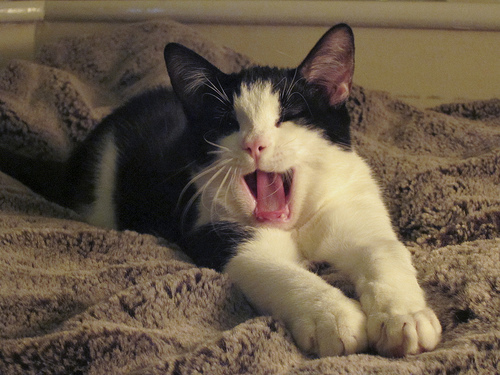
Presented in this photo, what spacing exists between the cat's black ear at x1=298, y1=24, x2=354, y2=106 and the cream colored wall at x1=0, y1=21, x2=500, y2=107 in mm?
925

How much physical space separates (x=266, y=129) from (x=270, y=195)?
0.15m

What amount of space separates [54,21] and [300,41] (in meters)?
1.07

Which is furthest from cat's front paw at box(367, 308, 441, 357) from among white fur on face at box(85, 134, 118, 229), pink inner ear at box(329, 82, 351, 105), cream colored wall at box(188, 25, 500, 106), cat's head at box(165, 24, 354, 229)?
cream colored wall at box(188, 25, 500, 106)

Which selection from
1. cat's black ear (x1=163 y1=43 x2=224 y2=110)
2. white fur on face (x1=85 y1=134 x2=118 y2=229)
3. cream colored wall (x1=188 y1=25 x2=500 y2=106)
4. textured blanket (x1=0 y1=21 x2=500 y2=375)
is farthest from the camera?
cream colored wall (x1=188 y1=25 x2=500 y2=106)

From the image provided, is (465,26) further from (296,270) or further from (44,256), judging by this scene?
(44,256)

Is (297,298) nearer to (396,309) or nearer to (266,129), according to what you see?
(396,309)

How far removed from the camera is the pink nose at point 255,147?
3.10 ft

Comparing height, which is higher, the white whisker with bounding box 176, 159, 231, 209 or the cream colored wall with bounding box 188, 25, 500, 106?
the cream colored wall with bounding box 188, 25, 500, 106

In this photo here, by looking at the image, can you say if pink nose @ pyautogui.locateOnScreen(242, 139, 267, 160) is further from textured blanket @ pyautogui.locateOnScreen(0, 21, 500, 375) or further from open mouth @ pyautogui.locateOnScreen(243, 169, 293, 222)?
textured blanket @ pyautogui.locateOnScreen(0, 21, 500, 375)

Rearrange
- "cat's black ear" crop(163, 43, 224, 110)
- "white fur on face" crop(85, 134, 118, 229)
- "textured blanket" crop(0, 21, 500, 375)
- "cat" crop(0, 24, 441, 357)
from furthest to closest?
"white fur on face" crop(85, 134, 118, 229) < "cat's black ear" crop(163, 43, 224, 110) < "cat" crop(0, 24, 441, 357) < "textured blanket" crop(0, 21, 500, 375)

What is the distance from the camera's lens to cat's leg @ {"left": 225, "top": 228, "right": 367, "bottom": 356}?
0.68 metres

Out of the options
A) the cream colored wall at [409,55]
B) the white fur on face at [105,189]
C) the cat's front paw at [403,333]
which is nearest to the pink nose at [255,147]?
the cat's front paw at [403,333]

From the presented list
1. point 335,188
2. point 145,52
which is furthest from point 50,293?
point 145,52

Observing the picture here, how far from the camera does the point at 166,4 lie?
2080 mm
